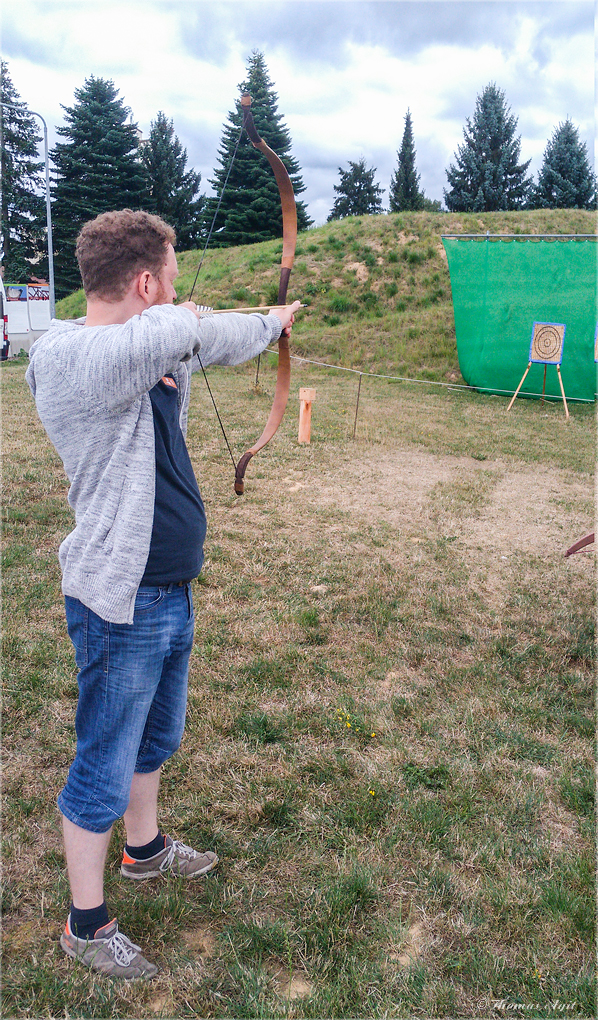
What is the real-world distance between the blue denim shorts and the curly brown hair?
2.11 feet

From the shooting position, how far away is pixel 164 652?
5.01 ft

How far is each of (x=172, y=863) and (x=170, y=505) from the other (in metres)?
1.01

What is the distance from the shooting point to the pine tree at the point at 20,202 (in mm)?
29547

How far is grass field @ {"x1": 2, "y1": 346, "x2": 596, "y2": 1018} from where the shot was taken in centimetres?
155

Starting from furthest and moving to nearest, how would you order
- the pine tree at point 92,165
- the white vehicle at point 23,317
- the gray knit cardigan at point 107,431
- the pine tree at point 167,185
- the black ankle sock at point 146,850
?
the pine tree at point 92,165 → the pine tree at point 167,185 → the white vehicle at point 23,317 → the black ankle sock at point 146,850 → the gray knit cardigan at point 107,431

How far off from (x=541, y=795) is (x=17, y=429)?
653cm

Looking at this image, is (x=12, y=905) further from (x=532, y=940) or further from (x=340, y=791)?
(x=532, y=940)

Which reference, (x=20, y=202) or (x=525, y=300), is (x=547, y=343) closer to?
(x=525, y=300)

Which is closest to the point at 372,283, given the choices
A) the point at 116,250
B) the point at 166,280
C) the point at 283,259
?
the point at 283,259

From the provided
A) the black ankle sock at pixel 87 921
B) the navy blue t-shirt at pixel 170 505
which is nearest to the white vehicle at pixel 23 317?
the navy blue t-shirt at pixel 170 505

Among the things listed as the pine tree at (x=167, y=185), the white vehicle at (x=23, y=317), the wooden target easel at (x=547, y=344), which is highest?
the pine tree at (x=167, y=185)

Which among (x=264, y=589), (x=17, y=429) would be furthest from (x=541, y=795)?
(x=17, y=429)

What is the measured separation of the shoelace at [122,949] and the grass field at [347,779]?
0.05 metres

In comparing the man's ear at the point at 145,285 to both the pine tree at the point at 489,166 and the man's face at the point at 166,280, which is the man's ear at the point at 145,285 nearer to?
the man's face at the point at 166,280
